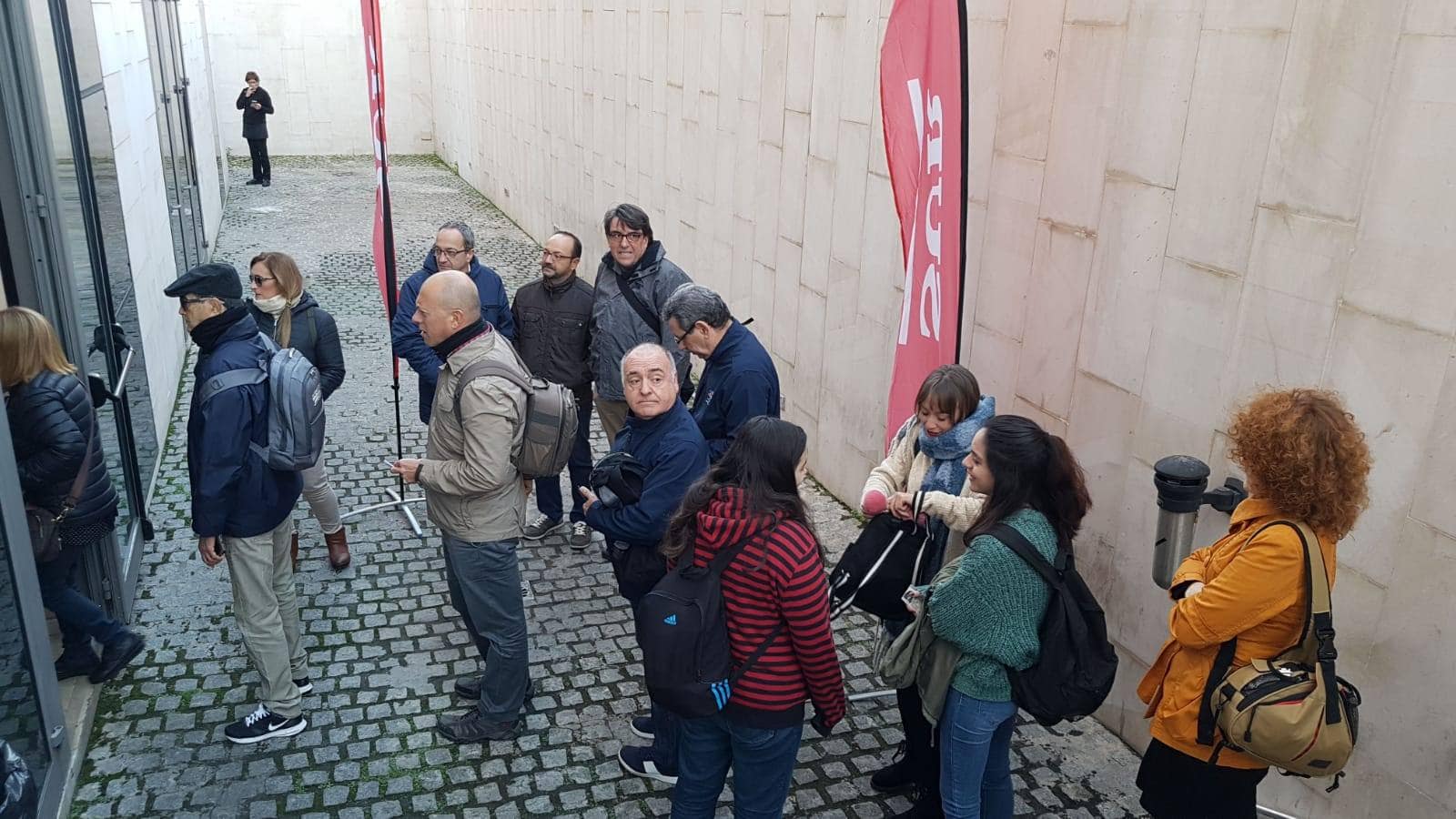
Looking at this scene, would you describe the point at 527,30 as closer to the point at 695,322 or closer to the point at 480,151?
the point at 480,151

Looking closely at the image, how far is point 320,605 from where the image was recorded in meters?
5.75

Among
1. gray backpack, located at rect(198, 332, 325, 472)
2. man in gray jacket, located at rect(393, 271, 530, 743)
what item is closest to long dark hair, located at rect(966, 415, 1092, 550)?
man in gray jacket, located at rect(393, 271, 530, 743)

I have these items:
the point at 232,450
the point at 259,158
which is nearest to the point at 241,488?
the point at 232,450

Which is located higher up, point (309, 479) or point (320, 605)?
point (309, 479)

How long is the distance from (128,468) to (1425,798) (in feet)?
19.8

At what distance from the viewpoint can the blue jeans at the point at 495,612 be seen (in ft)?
14.7

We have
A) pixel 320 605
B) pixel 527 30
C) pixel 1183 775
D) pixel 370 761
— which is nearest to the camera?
pixel 1183 775

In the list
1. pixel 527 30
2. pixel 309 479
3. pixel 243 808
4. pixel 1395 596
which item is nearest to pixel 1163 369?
pixel 1395 596

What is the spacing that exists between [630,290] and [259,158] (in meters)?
16.0

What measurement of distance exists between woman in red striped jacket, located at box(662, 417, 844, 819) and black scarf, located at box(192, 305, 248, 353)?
2134mm

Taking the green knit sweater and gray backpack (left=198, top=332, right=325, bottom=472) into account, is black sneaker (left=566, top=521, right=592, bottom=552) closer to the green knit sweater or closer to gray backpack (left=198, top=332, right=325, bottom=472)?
gray backpack (left=198, top=332, right=325, bottom=472)

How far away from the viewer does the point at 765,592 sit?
3.24m

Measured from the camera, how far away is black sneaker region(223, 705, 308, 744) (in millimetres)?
4566

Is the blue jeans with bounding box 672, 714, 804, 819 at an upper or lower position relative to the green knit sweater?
lower
